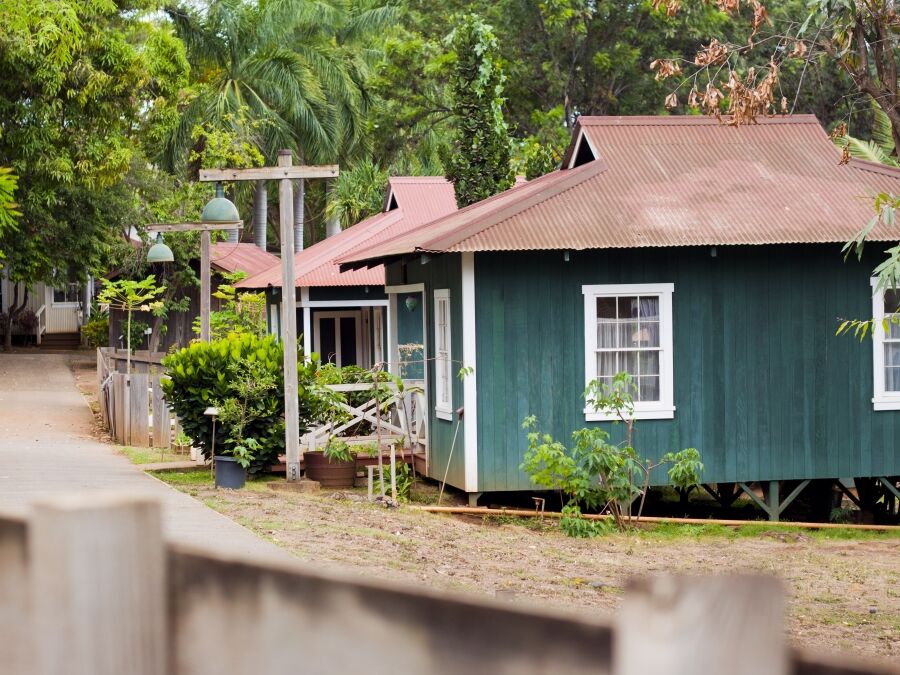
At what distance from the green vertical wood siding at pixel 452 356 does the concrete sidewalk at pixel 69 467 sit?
146 inches

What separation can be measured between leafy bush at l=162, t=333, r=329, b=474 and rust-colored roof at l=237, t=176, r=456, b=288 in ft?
31.2

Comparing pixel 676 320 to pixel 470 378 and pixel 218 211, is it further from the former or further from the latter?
pixel 218 211

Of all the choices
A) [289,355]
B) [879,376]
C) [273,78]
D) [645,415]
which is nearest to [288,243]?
[289,355]

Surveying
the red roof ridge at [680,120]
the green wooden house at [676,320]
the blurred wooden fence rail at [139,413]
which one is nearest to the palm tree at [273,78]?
the blurred wooden fence rail at [139,413]

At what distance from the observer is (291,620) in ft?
5.97

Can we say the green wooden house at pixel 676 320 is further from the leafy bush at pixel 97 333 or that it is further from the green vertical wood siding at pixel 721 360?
the leafy bush at pixel 97 333

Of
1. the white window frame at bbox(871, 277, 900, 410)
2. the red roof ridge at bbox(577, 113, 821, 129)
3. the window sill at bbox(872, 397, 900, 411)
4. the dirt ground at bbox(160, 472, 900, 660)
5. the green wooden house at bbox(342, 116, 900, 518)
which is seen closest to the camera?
the dirt ground at bbox(160, 472, 900, 660)

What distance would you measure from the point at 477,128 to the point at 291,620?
21719 millimetres

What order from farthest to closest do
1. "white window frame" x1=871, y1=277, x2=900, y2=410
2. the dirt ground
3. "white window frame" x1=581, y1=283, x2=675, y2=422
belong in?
"white window frame" x1=871, y1=277, x2=900, y2=410
"white window frame" x1=581, y1=283, x2=675, y2=422
the dirt ground

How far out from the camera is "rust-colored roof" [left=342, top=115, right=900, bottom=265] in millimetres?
15211

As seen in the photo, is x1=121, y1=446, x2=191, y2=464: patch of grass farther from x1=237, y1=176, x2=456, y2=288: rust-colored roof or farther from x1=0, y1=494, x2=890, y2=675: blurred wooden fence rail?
x1=0, y1=494, x2=890, y2=675: blurred wooden fence rail

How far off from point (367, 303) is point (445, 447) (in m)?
10.5

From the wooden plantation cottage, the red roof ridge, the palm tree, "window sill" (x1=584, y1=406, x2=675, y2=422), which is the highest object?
the palm tree

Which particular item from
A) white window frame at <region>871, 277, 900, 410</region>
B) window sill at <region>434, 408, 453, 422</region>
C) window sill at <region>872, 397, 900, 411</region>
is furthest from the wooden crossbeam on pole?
window sill at <region>872, 397, 900, 411</region>
